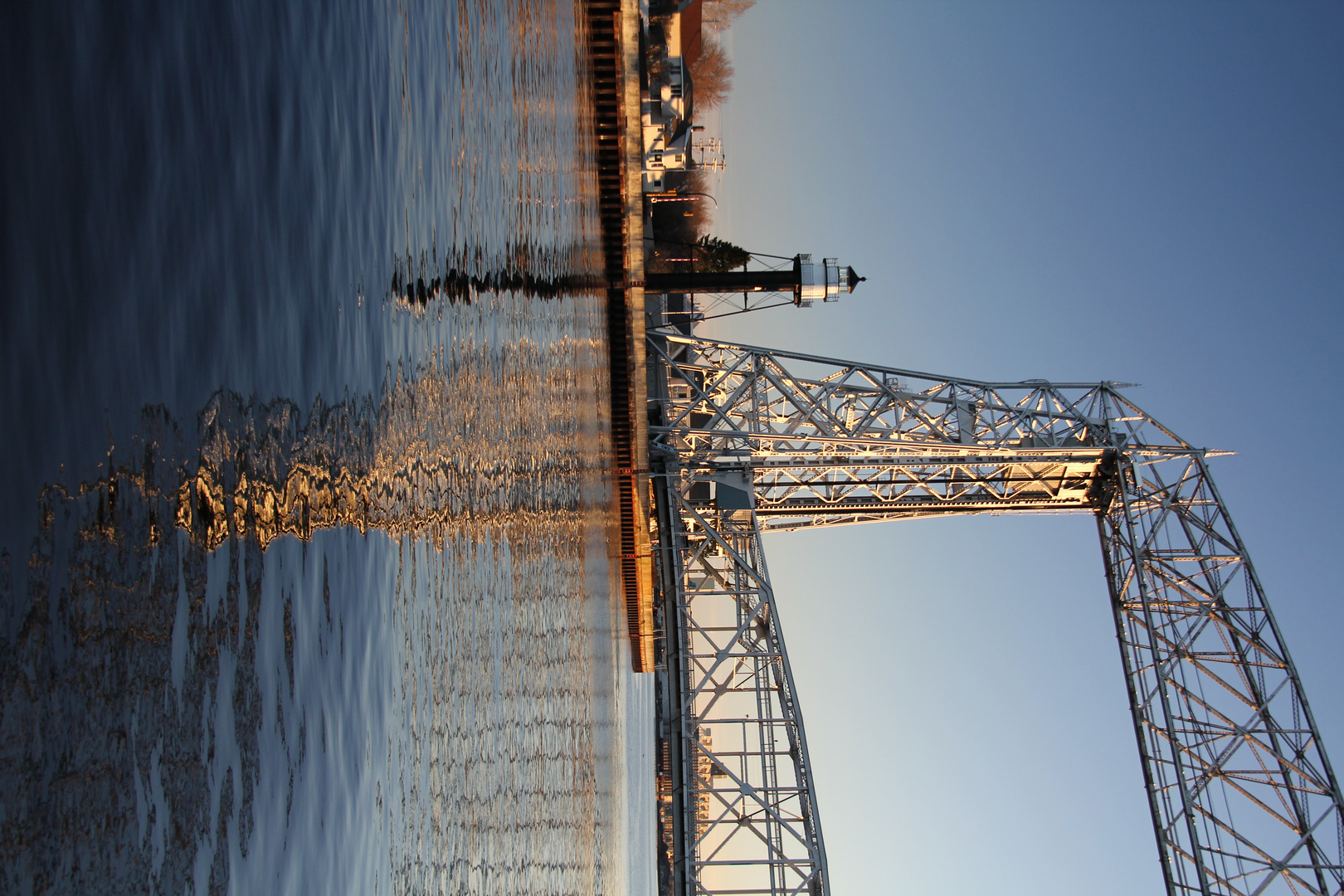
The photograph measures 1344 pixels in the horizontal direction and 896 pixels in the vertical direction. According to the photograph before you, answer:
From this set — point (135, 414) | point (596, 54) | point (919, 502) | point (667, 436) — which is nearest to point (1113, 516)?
→ point (919, 502)

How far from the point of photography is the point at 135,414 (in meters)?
1.34

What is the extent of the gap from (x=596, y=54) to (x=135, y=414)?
1136cm

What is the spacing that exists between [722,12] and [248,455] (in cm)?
4288

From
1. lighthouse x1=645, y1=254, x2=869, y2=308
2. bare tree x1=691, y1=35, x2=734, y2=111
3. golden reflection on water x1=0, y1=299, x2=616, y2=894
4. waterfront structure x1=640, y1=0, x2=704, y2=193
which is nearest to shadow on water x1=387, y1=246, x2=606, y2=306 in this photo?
golden reflection on water x1=0, y1=299, x2=616, y2=894

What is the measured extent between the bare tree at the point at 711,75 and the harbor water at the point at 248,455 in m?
37.7

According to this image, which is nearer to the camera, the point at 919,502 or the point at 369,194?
the point at 369,194

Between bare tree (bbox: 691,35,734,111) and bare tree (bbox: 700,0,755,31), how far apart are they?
0.64 m

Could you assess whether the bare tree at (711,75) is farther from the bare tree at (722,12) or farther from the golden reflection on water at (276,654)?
the golden reflection on water at (276,654)

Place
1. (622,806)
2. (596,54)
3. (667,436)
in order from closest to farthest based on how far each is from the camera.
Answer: (596,54), (622,806), (667,436)

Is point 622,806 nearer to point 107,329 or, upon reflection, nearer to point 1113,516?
point 1113,516

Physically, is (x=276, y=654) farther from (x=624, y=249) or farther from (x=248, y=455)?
(x=624, y=249)

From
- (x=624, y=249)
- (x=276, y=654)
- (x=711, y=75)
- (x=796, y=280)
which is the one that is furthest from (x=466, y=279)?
(x=711, y=75)

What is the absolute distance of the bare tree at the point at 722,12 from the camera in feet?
133

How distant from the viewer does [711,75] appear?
40.9 m
